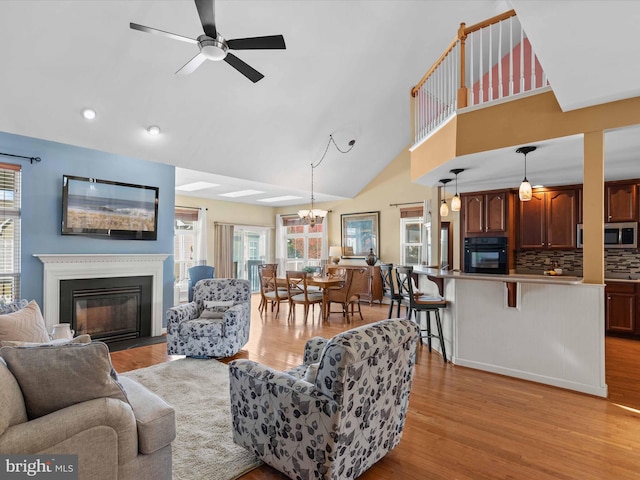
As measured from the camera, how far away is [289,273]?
6227mm

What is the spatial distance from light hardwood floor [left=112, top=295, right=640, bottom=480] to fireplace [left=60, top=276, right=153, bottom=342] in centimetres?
101

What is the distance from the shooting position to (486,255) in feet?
20.2

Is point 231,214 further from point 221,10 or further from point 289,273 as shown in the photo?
point 221,10

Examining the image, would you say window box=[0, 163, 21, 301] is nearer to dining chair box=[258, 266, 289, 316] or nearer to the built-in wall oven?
dining chair box=[258, 266, 289, 316]

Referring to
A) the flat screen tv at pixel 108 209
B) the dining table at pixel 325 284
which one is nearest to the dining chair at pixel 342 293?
the dining table at pixel 325 284

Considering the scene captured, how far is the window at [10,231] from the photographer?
3.96 metres

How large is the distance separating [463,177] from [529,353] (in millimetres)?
2656

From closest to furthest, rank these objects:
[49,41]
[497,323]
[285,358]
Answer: [49,41]
[497,323]
[285,358]

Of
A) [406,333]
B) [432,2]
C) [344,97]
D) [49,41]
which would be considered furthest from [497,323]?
[49,41]

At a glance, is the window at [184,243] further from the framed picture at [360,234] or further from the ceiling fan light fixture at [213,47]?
the ceiling fan light fixture at [213,47]

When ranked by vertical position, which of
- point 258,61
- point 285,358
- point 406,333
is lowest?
point 285,358

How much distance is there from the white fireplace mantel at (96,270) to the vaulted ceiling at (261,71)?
1.44m

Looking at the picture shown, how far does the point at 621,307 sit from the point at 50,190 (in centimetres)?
782

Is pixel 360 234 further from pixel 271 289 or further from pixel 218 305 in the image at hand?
pixel 218 305
